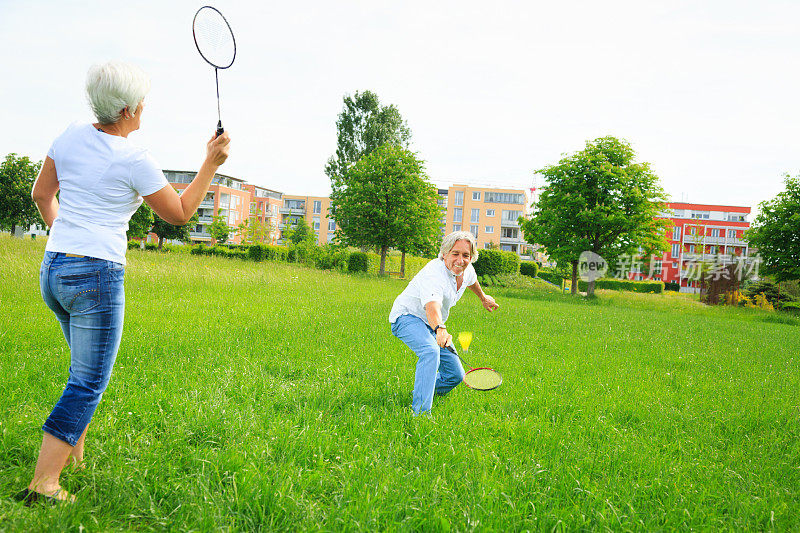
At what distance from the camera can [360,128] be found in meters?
45.6

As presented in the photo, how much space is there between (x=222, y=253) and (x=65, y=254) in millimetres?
35598

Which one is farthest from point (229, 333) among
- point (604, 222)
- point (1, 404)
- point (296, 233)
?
point (296, 233)

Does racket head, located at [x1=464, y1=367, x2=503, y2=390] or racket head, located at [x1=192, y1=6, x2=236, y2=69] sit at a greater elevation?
racket head, located at [x1=192, y1=6, x2=236, y2=69]

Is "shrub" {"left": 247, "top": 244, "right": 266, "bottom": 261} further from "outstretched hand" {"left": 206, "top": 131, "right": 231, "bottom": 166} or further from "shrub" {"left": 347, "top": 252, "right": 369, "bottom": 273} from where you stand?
"outstretched hand" {"left": 206, "top": 131, "right": 231, "bottom": 166}

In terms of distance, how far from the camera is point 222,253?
3609 cm

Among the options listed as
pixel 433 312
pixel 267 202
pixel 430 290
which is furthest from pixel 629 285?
pixel 267 202

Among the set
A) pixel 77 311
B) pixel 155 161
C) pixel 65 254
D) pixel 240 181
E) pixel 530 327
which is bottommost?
pixel 530 327

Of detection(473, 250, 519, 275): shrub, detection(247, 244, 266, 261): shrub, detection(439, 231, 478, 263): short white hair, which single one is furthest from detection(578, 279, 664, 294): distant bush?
detection(439, 231, 478, 263): short white hair

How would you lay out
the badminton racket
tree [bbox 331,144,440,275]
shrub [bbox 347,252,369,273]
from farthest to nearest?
shrub [bbox 347,252,369,273] → tree [bbox 331,144,440,275] → the badminton racket

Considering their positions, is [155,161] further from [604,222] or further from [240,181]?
[240,181]

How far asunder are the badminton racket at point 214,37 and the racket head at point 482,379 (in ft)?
11.9

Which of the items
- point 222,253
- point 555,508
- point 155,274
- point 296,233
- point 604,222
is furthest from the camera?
point 296,233

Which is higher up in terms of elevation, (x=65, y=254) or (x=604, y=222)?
(x=604, y=222)

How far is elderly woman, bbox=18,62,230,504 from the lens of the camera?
245 cm
